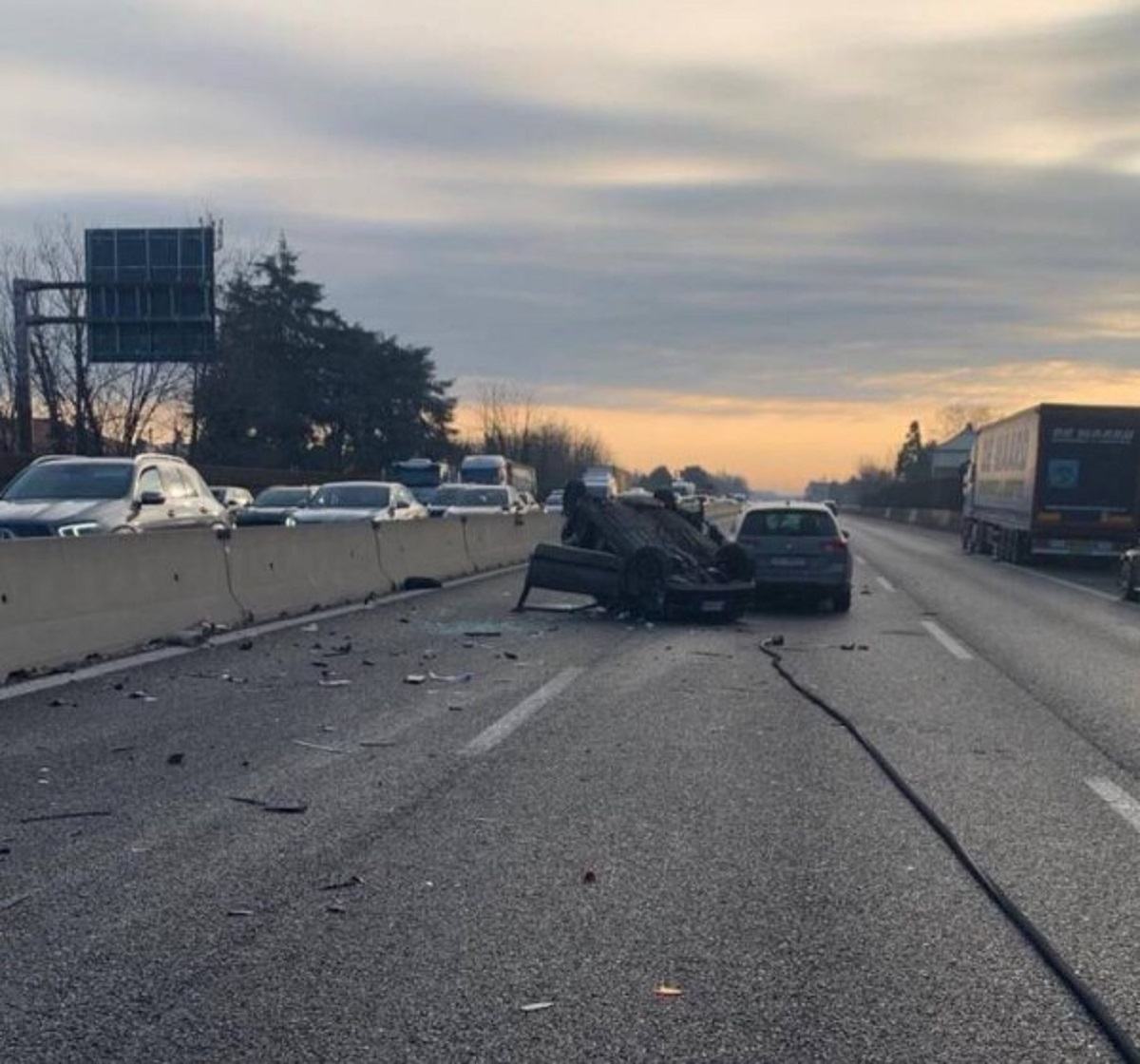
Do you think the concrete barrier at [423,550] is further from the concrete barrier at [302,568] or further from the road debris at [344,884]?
the road debris at [344,884]

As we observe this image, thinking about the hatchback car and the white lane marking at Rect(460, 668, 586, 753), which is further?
the hatchback car

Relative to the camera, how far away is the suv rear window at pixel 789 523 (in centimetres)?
2134

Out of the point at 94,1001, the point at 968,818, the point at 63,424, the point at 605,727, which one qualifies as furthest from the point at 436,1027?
the point at 63,424

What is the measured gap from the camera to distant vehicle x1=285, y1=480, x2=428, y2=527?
95.2ft

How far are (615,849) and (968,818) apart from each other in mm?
2012

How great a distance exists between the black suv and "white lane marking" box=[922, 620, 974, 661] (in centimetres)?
950

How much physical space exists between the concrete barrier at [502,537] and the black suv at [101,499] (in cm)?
801

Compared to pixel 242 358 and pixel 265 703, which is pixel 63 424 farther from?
pixel 265 703

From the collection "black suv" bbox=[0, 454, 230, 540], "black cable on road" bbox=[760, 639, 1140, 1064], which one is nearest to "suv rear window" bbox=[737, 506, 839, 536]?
"black suv" bbox=[0, 454, 230, 540]

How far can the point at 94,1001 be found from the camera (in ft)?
16.1

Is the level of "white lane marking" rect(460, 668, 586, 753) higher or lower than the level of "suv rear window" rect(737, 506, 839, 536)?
lower

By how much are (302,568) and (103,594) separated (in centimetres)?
528

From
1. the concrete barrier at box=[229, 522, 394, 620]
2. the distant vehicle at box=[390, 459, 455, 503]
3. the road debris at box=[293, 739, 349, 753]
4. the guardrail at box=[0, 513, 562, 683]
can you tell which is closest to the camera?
the road debris at box=[293, 739, 349, 753]

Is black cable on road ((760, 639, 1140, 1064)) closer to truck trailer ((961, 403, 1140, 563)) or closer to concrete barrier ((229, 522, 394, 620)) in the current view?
concrete barrier ((229, 522, 394, 620))
